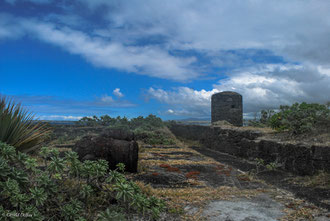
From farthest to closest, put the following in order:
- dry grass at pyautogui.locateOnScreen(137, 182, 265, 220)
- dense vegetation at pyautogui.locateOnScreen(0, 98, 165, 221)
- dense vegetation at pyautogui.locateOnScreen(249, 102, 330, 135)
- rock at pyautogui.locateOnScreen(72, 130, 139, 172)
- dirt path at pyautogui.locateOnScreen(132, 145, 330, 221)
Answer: dense vegetation at pyautogui.locateOnScreen(249, 102, 330, 135) < rock at pyautogui.locateOnScreen(72, 130, 139, 172) < dry grass at pyautogui.locateOnScreen(137, 182, 265, 220) < dirt path at pyautogui.locateOnScreen(132, 145, 330, 221) < dense vegetation at pyautogui.locateOnScreen(0, 98, 165, 221)

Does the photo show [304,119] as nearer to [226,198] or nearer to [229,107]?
[226,198]

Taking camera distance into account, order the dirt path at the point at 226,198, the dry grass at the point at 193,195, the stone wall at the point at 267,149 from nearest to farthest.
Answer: the dirt path at the point at 226,198 → the dry grass at the point at 193,195 → the stone wall at the point at 267,149

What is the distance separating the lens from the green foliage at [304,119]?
257 inches

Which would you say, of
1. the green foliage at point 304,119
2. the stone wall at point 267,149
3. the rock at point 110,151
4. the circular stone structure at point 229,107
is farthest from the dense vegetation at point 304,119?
the circular stone structure at point 229,107

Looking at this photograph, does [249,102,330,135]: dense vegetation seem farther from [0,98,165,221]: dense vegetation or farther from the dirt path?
[0,98,165,221]: dense vegetation

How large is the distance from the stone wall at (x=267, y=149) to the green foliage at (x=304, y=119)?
2.11ft

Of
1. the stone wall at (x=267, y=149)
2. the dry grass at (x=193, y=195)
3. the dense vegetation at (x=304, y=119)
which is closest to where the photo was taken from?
the dry grass at (x=193, y=195)

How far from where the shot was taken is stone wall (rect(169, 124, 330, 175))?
511cm

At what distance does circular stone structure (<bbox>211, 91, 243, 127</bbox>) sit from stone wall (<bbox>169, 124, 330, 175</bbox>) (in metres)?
2.90

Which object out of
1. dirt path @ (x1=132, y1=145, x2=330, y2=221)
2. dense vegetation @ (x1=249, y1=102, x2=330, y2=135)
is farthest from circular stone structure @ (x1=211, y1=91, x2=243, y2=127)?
dirt path @ (x1=132, y1=145, x2=330, y2=221)

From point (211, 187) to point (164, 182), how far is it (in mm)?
761

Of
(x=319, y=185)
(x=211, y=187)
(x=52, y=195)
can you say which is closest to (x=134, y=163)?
(x=211, y=187)

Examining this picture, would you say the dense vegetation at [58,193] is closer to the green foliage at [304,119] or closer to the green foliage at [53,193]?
the green foliage at [53,193]

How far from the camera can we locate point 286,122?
690cm
